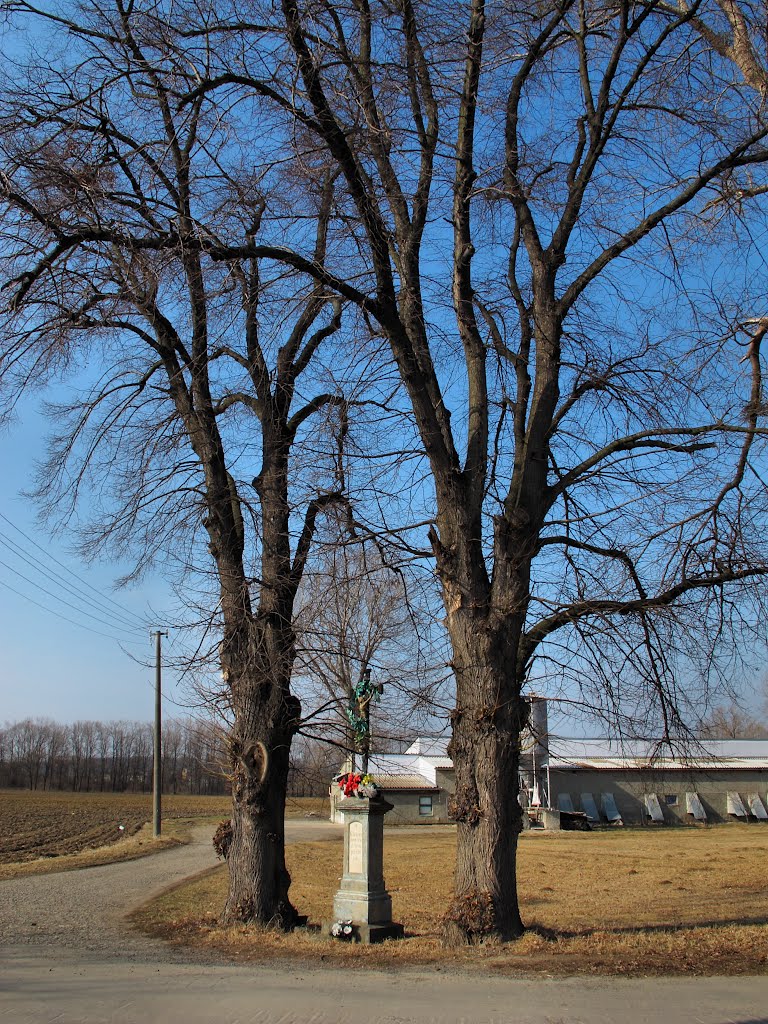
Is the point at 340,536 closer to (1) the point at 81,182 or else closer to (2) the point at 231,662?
(2) the point at 231,662

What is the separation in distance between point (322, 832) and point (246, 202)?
34470mm

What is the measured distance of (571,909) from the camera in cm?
1493

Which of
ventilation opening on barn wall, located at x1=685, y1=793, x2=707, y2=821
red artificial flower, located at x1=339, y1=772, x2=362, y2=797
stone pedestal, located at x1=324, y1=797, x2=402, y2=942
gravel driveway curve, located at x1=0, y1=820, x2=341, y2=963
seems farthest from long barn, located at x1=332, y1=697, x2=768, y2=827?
stone pedestal, located at x1=324, y1=797, x2=402, y2=942

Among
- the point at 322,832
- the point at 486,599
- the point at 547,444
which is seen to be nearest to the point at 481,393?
the point at 547,444

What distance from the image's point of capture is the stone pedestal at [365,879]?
10.5 meters

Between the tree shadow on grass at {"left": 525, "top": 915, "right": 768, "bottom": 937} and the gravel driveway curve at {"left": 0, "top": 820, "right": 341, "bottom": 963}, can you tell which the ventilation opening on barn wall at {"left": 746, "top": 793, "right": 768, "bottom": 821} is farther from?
the tree shadow on grass at {"left": 525, "top": 915, "right": 768, "bottom": 937}

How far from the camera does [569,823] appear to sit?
42.4 metres

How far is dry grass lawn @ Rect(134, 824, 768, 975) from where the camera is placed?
8234 millimetres

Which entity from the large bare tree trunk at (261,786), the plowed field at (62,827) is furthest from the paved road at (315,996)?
the plowed field at (62,827)

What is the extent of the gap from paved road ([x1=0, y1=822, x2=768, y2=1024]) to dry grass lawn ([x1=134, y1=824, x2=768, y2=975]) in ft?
2.05

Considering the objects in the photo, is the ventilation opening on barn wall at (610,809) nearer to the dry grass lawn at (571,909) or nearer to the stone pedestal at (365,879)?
the dry grass lawn at (571,909)

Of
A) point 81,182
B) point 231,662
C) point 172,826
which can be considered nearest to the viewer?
point 81,182

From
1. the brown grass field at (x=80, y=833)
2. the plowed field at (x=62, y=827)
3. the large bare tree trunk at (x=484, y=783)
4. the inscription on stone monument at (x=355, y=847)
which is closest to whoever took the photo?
the large bare tree trunk at (x=484, y=783)

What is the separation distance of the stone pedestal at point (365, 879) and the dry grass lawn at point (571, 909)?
1.50 feet
